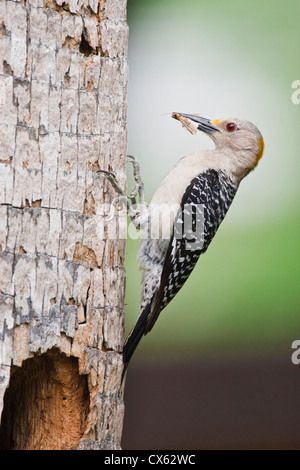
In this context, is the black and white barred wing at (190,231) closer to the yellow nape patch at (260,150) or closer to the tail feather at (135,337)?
the tail feather at (135,337)

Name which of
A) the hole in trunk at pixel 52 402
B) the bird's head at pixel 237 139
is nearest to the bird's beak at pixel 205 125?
the bird's head at pixel 237 139

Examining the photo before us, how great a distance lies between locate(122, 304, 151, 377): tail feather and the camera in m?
3.24

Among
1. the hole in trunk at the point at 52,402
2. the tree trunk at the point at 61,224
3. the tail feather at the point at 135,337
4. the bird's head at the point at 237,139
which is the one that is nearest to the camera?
the tree trunk at the point at 61,224

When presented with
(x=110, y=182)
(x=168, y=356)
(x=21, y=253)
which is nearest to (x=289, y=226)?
(x=168, y=356)

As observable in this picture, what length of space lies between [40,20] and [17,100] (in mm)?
404

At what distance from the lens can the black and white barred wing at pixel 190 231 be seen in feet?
12.2

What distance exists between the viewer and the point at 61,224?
2.93 meters

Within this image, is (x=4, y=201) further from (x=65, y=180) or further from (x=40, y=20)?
(x=40, y=20)

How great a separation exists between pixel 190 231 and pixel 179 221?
0.33 feet

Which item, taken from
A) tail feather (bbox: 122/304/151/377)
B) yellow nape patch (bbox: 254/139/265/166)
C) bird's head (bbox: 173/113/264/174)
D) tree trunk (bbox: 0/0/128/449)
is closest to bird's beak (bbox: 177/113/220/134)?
bird's head (bbox: 173/113/264/174)

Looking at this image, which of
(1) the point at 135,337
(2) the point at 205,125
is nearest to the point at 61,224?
(1) the point at 135,337

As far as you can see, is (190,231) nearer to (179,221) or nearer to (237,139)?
(179,221)

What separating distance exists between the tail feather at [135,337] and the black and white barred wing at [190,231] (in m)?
0.04

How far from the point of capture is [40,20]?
2.89m
